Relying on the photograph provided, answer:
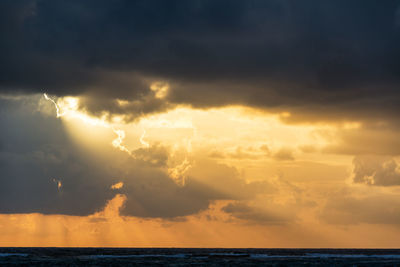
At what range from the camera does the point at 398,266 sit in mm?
121625

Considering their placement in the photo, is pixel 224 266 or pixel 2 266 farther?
pixel 224 266

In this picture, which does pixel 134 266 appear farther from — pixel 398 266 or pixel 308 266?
pixel 398 266

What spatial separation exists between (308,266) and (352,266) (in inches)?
344

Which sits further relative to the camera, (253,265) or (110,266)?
(253,265)

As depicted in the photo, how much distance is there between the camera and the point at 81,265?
11994 cm

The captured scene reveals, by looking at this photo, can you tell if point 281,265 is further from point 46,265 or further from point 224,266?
point 46,265

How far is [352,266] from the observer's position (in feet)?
405

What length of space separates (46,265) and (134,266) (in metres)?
16.5

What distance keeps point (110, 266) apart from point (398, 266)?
54.4m

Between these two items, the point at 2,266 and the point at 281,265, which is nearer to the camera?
the point at 2,266

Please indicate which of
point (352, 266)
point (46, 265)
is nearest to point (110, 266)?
point (46, 265)

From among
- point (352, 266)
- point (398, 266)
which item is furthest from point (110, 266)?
point (398, 266)

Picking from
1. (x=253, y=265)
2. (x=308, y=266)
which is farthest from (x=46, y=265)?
(x=308, y=266)

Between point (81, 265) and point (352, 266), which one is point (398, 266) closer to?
point (352, 266)
